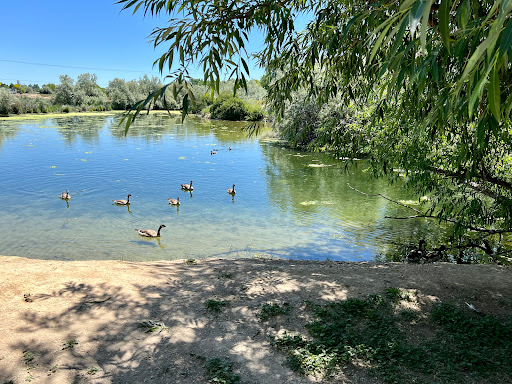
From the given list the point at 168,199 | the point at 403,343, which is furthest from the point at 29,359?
the point at 168,199

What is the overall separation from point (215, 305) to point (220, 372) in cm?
130

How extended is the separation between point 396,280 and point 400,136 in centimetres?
256

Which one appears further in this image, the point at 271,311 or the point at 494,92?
the point at 271,311

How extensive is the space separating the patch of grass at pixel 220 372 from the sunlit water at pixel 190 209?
205 inches

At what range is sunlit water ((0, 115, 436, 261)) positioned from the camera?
9.42 metres

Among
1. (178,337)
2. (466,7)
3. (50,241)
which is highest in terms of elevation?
(466,7)

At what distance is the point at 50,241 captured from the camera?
379 inches

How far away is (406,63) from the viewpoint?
2939 mm

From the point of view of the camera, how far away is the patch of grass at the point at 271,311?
4.33 metres

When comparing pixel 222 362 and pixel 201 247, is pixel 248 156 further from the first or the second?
pixel 222 362

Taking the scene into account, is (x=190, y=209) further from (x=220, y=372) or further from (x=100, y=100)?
(x=100, y=100)

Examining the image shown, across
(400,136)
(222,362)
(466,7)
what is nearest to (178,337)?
(222,362)

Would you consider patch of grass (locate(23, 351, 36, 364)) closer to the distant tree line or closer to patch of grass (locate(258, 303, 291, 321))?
patch of grass (locate(258, 303, 291, 321))

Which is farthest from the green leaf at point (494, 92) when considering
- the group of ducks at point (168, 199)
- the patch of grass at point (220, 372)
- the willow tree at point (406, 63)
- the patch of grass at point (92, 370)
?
the group of ducks at point (168, 199)
